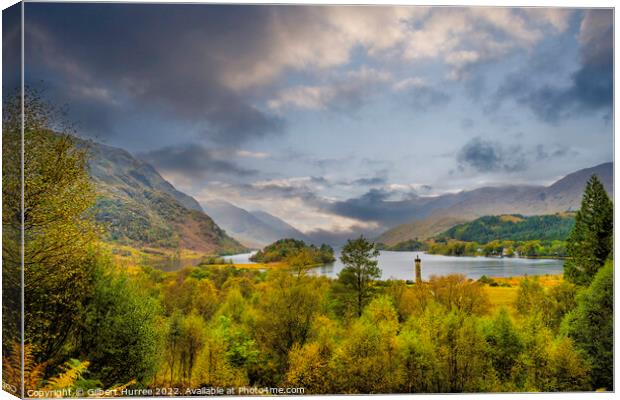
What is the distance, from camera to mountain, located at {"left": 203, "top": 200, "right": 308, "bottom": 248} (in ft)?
32.1

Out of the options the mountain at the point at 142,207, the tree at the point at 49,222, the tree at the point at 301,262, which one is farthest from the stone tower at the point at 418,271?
the tree at the point at 49,222

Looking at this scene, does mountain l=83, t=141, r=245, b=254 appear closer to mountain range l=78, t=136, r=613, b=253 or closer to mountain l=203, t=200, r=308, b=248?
mountain range l=78, t=136, r=613, b=253

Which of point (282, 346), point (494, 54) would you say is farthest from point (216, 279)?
point (494, 54)

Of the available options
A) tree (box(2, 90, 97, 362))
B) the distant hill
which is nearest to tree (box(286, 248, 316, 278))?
the distant hill

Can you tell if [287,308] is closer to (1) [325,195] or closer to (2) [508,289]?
(1) [325,195]

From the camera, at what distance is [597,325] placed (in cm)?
937

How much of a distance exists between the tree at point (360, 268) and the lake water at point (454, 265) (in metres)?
0.13

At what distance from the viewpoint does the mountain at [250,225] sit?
9773 mm

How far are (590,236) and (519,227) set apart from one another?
133 cm

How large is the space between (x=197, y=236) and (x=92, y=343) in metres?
2.71

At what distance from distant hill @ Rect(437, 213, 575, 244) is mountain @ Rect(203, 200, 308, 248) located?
126 inches

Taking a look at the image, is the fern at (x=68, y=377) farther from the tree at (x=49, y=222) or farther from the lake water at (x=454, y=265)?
the lake water at (x=454, y=265)

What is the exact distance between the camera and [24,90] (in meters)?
8.62

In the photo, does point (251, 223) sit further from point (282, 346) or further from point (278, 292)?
point (282, 346)
